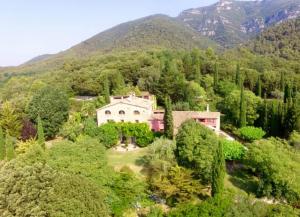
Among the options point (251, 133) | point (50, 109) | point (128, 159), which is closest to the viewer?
point (128, 159)

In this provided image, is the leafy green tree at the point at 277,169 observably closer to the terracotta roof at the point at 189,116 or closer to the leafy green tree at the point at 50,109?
the terracotta roof at the point at 189,116

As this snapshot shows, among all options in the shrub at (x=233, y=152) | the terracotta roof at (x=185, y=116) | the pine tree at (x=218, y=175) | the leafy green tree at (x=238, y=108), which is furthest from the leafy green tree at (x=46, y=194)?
the leafy green tree at (x=238, y=108)

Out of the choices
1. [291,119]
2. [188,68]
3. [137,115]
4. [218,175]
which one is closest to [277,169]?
[218,175]

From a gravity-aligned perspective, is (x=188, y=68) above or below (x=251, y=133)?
above

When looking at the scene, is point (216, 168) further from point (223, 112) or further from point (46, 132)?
point (46, 132)

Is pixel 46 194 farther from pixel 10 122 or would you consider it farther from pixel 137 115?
pixel 10 122
